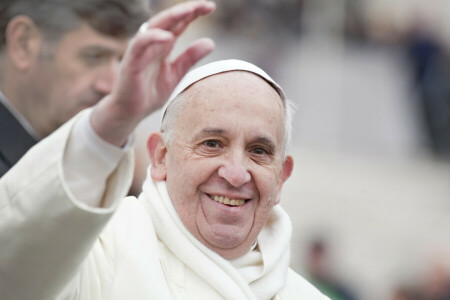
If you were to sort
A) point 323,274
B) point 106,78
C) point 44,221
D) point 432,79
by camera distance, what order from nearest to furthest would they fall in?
1. point 44,221
2. point 106,78
3. point 323,274
4. point 432,79

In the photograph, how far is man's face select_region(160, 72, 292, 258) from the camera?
3490mm

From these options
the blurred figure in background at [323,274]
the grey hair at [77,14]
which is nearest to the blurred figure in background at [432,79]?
the blurred figure in background at [323,274]

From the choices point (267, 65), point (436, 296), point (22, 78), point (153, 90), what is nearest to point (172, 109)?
point (22, 78)

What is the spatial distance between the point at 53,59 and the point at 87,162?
0.81 meters

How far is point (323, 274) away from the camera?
26.3 ft

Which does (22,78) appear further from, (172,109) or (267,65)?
(267,65)

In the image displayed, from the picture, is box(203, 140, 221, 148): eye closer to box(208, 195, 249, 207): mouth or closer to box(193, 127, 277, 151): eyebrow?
box(193, 127, 277, 151): eyebrow

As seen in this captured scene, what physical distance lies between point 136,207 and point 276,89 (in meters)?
0.74

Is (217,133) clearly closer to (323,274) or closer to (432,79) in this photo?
(323,274)

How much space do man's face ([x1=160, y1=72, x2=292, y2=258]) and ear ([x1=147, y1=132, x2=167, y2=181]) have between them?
0.14 ft

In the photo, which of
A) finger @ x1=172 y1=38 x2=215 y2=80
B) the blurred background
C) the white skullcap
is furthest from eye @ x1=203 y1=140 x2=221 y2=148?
the blurred background

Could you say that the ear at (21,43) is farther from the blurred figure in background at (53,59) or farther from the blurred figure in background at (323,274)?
the blurred figure in background at (323,274)

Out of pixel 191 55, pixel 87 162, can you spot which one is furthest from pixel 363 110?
pixel 87 162

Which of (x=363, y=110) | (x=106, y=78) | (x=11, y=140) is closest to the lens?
(x=11, y=140)
